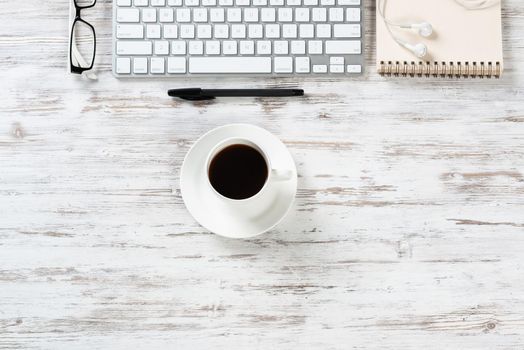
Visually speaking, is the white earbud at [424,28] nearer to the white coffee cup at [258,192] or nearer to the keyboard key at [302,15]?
the keyboard key at [302,15]

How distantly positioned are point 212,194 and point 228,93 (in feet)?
0.54

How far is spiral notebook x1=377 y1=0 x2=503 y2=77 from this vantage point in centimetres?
85

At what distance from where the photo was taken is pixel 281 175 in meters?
0.76

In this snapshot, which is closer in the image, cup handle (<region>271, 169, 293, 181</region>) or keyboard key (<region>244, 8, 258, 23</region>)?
cup handle (<region>271, 169, 293, 181</region>)

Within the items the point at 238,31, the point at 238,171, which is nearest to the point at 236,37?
the point at 238,31

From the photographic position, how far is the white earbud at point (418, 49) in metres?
0.84

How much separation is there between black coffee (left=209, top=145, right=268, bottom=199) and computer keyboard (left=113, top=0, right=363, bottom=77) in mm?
157

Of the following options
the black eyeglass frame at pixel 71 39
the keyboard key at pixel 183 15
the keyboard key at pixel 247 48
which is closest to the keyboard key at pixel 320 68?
the keyboard key at pixel 247 48

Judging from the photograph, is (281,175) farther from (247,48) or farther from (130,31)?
(130,31)

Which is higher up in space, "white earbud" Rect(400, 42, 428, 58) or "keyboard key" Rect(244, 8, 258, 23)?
"keyboard key" Rect(244, 8, 258, 23)

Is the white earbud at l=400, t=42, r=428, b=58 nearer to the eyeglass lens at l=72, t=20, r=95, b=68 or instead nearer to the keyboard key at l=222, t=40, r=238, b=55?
the keyboard key at l=222, t=40, r=238, b=55

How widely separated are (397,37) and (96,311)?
0.64 m

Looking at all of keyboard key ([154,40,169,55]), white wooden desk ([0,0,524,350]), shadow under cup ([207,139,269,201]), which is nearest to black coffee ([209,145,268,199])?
shadow under cup ([207,139,269,201])

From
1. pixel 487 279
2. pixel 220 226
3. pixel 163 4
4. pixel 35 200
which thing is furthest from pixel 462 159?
pixel 35 200
